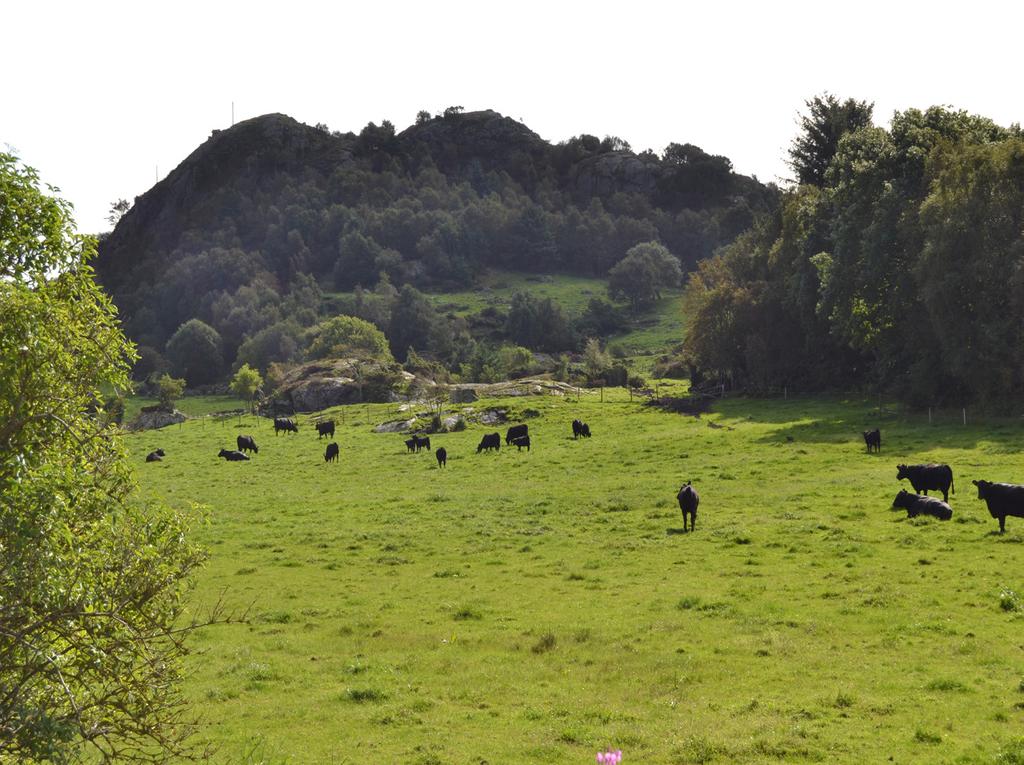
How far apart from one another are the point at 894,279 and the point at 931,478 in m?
29.8

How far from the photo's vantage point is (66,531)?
368 inches

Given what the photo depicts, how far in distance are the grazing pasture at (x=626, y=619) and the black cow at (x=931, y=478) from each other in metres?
0.98

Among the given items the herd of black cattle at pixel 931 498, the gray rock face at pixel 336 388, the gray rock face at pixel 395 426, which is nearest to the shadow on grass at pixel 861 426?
the herd of black cattle at pixel 931 498

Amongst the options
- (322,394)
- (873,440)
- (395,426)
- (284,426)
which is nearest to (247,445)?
(284,426)

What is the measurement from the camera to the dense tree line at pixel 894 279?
169 ft

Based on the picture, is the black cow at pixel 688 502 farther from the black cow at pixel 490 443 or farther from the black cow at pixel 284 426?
the black cow at pixel 284 426

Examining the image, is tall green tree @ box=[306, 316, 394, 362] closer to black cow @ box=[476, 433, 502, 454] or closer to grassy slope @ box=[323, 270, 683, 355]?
grassy slope @ box=[323, 270, 683, 355]

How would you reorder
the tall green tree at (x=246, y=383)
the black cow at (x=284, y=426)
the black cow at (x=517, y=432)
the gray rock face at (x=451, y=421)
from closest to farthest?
1. the black cow at (x=517, y=432)
2. the gray rock face at (x=451, y=421)
3. the black cow at (x=284, y=426)
4. the tall green tree at (x=246, y=383)

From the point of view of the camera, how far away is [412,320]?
502 feet

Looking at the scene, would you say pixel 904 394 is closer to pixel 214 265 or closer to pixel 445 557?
pixel 445 557

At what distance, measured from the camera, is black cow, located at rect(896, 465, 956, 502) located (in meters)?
32.8

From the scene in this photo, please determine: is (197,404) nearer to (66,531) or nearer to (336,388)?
(336,388)

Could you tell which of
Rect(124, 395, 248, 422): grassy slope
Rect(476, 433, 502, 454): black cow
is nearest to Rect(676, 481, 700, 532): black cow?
Rect(476, 433, 502, 454): black cow

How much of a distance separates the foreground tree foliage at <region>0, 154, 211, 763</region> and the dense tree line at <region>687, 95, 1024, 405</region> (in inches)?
1913
